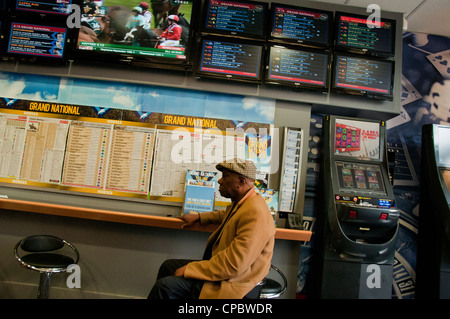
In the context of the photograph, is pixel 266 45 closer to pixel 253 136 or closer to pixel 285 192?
pixel 253 136

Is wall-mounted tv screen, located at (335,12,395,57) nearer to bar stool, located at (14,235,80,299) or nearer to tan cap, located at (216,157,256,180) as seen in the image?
tan cap, located at (216,157,256,180)

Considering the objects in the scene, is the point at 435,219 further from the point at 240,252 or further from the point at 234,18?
the point at 234,18

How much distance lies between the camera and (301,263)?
3.60 metres

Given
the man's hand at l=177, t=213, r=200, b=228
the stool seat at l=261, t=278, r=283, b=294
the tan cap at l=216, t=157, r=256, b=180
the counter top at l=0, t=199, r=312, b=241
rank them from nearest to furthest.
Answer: the tan cap at l=216, t=157, r=256, b=180
the stool seat at l=261, t=278, r=283, b=294
the man's hand at l=177, t=213, r=200, b=228
the counter top at l=0, t=199, r=312, b=241

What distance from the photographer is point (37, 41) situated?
3227 mm

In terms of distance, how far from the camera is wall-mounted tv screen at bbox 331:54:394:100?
3.26 meters

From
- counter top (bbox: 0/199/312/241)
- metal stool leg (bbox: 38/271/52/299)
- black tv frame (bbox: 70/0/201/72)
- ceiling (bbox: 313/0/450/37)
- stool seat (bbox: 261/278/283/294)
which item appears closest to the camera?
stool seat (bbox: 261/278/283/294)

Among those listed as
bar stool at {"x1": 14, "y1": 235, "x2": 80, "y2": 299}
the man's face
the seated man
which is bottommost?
bar stool at {"x1": 14, "y1": 235, "x2": 80, "y2": 299}

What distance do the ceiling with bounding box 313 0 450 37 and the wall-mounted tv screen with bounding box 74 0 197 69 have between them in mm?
1662

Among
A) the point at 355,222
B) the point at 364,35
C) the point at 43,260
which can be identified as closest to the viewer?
the point at 43,260

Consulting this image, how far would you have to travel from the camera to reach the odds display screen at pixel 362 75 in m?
3.27

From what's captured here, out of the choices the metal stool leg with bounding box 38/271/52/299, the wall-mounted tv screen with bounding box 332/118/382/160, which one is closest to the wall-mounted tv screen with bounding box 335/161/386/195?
the wall-mounted tv screen with bounding box 332/118/382/160

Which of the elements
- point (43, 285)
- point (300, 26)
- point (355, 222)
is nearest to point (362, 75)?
point (300, 26)

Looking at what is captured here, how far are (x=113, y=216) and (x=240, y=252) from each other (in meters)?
1.53
